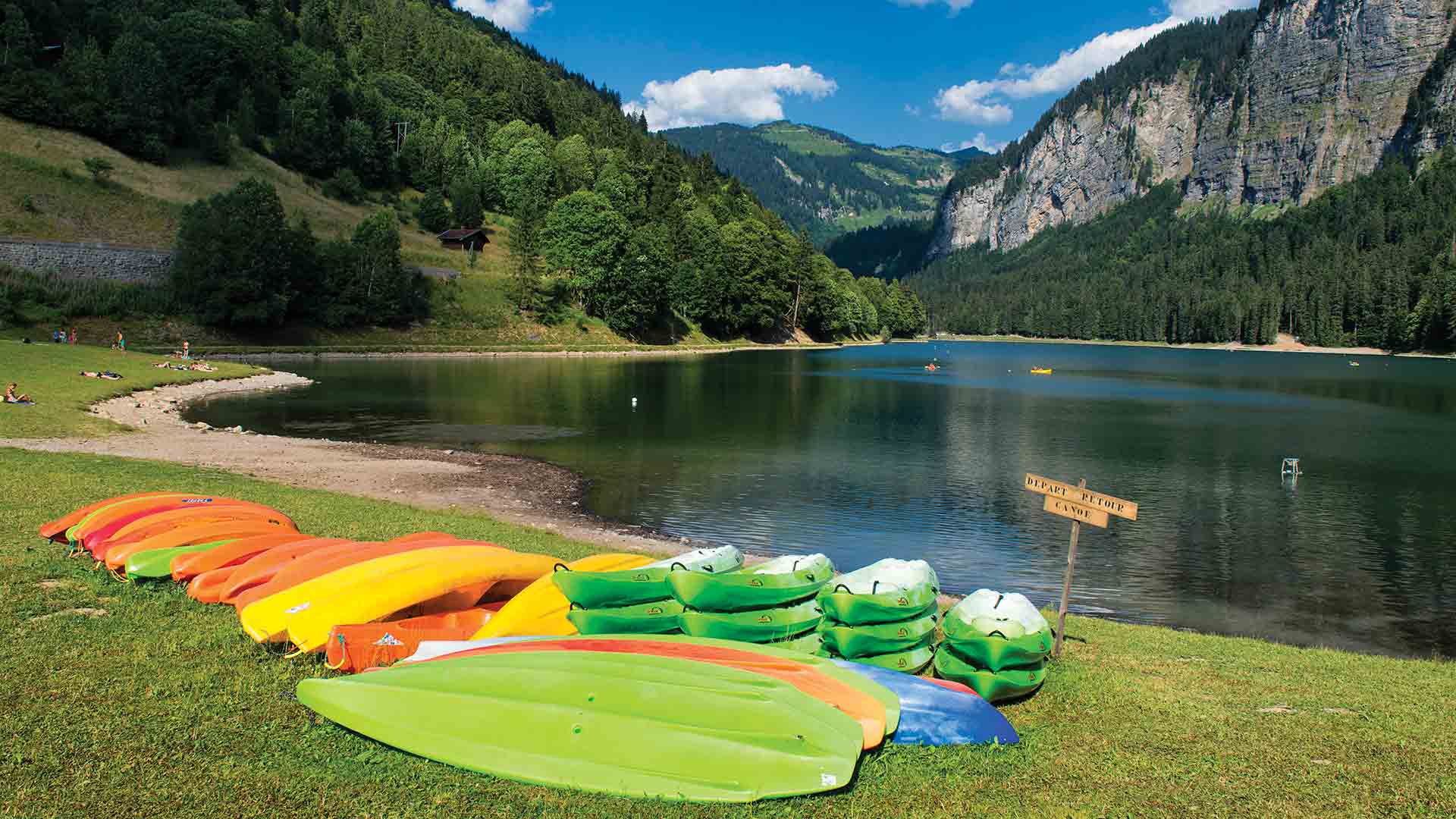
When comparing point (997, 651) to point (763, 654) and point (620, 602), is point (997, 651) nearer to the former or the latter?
point (763, 654)

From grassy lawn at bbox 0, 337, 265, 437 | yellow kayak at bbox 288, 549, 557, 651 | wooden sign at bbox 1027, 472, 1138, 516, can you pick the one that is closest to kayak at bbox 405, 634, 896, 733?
yellow kayak at bbox 288, 549, 557, 651

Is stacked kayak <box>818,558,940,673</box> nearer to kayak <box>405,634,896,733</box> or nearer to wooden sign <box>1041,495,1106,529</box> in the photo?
kayak <box>405,634,896,733</box>

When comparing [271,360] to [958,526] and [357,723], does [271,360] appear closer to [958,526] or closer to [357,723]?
[958,526]

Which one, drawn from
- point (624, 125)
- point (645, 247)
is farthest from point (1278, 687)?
point (624, 125)

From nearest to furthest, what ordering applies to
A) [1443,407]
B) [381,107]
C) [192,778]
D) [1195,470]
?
[192,778], [1195,470], [1443,407], [381,107]

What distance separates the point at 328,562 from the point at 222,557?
5.21 feet

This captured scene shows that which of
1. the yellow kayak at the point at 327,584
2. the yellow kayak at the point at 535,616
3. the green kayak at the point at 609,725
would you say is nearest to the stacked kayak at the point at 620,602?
the yellow kayak at the point at 535,616

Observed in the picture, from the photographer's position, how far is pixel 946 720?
7418mm

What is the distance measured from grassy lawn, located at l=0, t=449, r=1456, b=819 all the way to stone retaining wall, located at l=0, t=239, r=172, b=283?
70.7 meters

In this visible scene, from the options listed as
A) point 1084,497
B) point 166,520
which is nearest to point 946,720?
point 1084,497

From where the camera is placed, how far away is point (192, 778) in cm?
586

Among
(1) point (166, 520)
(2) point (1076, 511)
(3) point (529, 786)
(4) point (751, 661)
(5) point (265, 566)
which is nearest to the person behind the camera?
(3) point (529, 786)

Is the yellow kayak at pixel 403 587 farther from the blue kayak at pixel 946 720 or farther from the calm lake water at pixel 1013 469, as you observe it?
the calm lake water at pixel 1013 469

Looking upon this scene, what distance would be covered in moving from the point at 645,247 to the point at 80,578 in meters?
97.2
